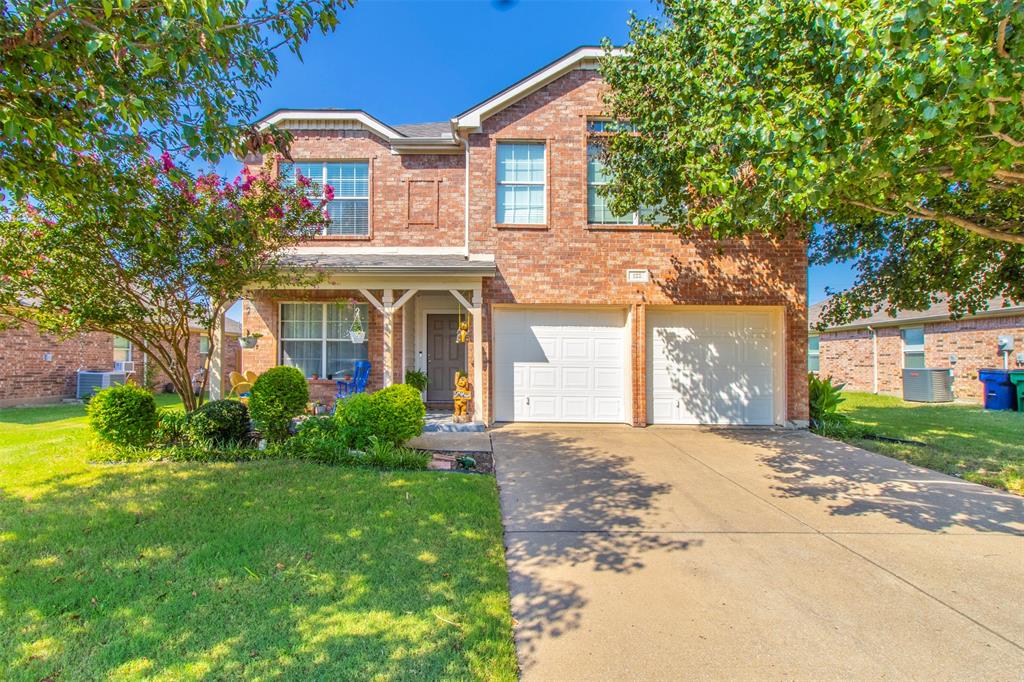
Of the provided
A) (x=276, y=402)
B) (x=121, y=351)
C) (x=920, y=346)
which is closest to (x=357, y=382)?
(x=276, y=402)

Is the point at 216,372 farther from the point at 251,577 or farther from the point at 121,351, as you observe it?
the point at 121,351

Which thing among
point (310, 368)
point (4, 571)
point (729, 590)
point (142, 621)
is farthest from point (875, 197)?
point (310, 368)

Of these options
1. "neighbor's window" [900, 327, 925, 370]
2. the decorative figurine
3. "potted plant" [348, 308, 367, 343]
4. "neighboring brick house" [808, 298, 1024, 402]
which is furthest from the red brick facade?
"potted plant" [348, 308, 367, 343]

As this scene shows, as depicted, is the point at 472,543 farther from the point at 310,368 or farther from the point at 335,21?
the point at 310,368

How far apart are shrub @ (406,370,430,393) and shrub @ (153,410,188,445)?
4.17m

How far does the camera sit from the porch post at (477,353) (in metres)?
9.16

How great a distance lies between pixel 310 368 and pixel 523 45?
335 inches

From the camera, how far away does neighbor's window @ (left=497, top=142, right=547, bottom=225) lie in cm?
979

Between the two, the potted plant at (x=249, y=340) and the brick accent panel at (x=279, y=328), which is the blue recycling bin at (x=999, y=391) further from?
Result: the potted plant at (x=249, y=340)

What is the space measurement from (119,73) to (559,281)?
7475mm

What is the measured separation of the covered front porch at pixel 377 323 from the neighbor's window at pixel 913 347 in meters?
17.9

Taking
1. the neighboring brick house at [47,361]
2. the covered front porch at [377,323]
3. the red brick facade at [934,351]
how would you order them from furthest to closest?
the red brick facade at [934,351], the neighboring brick house at [47,361], the covered front porch at [377,323]

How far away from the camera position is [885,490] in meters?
5.74

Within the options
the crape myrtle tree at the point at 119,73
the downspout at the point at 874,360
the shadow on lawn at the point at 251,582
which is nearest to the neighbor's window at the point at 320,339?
the shadow on lawn at the point at 251,582
